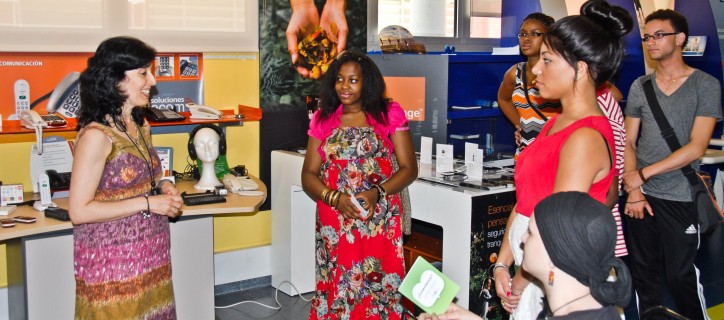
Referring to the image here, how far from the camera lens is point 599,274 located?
5.61ft

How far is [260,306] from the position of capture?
4.86m

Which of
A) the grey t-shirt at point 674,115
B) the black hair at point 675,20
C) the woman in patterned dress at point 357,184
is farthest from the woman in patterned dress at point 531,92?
the woman in patterned dress at point 357,184

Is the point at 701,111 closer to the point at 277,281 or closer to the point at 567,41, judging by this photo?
the point at 567,41

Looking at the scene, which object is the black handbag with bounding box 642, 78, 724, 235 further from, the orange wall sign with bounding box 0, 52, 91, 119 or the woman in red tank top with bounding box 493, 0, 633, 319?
the orange wall sign with bounding box 0, 52, 91, 119

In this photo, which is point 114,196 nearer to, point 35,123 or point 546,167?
point 35,123

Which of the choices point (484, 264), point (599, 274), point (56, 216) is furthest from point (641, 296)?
point (56, 216)

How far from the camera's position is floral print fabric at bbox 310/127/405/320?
370 cm

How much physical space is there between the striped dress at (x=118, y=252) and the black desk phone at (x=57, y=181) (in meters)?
1.12

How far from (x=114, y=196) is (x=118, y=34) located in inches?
58.1

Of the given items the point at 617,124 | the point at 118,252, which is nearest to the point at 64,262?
the point at 118,252

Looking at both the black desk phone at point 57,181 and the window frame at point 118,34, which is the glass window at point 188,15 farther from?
the black desk phone at point 57,181

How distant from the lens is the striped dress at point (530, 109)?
4.03 meters

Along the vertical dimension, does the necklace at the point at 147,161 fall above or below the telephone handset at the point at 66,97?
below

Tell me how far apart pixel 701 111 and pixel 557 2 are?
1.98 m
